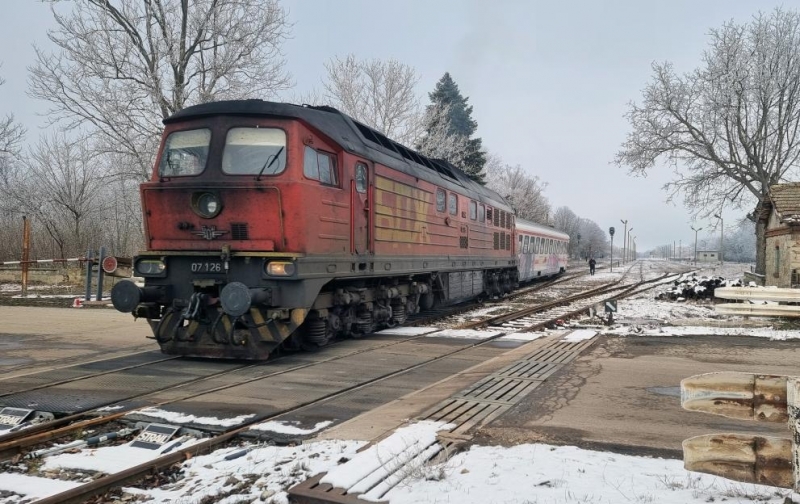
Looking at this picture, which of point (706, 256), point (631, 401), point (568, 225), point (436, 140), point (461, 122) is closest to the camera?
point (631, 401)

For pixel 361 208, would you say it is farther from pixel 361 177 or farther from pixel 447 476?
pixel 447 476

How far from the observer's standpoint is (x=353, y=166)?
9734mm

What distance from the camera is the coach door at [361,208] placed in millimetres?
9711

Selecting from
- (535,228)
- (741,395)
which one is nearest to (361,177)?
(741,395)

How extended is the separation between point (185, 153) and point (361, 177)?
286cm

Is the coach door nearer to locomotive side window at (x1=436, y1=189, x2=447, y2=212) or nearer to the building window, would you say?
locomotive side window at (x1=436, y1=189, x2=447, y2=212)

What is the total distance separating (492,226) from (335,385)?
42.1 ft

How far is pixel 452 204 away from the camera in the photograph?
15016 millimetres

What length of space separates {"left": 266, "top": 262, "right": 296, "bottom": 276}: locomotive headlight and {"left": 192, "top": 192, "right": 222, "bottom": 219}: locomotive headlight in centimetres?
116

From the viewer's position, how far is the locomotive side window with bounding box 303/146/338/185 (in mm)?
8539

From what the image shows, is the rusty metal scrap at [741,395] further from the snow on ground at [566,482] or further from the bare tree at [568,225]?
the bare tree at [568,225]

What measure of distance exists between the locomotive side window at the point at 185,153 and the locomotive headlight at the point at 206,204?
434 millimetres

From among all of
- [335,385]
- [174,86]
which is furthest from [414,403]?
[174,86]

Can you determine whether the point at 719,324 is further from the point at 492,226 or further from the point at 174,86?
the point at 174,86
